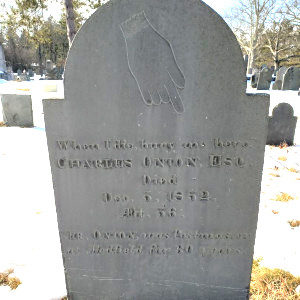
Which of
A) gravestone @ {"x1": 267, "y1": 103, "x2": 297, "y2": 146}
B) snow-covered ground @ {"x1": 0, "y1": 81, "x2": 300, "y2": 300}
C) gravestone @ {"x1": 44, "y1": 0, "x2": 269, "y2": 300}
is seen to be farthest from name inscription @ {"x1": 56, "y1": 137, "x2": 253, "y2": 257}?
gravestone @ {"x1": 267, "y1": 103, "x2": 297, "y2": 146}

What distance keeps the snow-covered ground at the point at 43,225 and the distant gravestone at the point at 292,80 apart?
1441 centimetres

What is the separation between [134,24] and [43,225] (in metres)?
2.85

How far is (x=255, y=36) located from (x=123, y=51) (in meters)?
35.4

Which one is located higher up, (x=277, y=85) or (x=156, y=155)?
(x=277, y=85)

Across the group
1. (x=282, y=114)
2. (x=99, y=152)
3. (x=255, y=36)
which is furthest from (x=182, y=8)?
(x=255, y=36)

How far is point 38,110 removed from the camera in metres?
11.3

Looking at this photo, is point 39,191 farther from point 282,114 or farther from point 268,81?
point 268,81

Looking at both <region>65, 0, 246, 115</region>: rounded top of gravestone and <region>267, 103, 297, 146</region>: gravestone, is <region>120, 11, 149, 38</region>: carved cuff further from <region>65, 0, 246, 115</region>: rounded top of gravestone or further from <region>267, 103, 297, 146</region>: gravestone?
<region>267, 103, 297, 146</region>: gravestone

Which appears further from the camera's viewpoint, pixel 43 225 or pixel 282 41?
pixel 282 41

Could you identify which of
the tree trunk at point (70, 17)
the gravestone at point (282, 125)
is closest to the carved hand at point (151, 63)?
the gravestone at point (282, 125)

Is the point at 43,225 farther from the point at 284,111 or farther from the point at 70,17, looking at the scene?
the point at 70,17

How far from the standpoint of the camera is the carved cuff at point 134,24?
5.08 feet

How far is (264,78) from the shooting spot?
18.6m

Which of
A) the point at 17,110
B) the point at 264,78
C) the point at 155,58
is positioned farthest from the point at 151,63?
the point at 264,78
